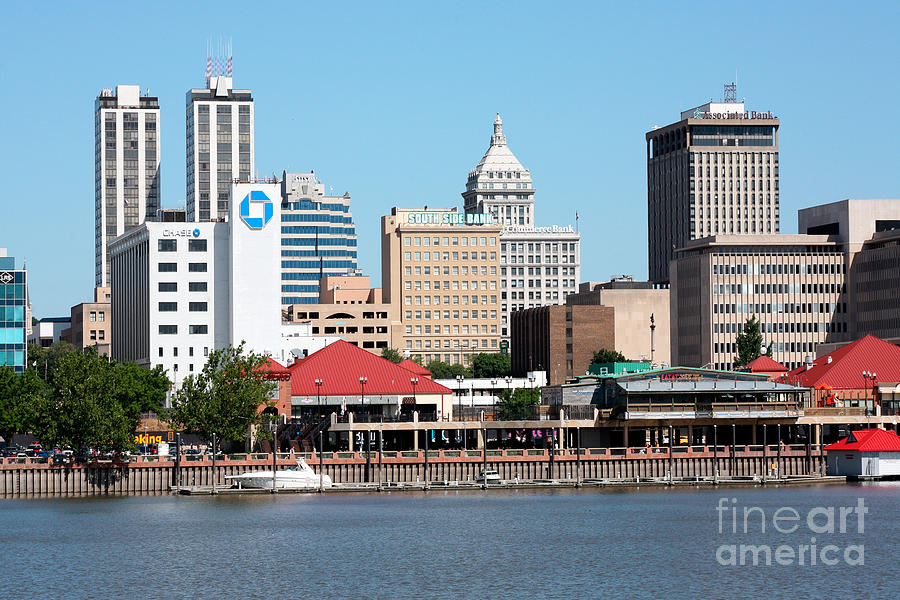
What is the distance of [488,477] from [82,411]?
3920cm

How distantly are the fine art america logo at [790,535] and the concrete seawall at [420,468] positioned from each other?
88.0ft

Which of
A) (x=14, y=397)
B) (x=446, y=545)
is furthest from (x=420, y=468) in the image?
(x=14, y=397)

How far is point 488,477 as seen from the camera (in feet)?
512

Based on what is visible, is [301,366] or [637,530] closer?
[637,530]

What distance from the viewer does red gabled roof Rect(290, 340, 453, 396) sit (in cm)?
18225

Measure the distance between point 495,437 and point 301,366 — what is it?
23796mm

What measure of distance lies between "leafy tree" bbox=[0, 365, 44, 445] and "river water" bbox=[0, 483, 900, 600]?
25860mm

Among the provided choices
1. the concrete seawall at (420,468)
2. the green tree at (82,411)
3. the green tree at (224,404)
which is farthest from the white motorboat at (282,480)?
the green tree at (82,411)

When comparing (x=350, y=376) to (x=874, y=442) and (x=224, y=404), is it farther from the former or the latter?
(x=874, y=442)

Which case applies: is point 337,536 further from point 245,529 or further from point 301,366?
point 301,366

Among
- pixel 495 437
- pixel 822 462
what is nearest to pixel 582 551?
pixel 822 462

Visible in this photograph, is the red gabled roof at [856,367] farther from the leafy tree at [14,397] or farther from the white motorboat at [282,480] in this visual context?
the leafy tree at [14,397]

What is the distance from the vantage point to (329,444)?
168875 mm

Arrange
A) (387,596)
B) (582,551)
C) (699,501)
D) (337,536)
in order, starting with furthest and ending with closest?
1. (699,501)
2. (337,536)
3. (582,551)
4. (387,596)
